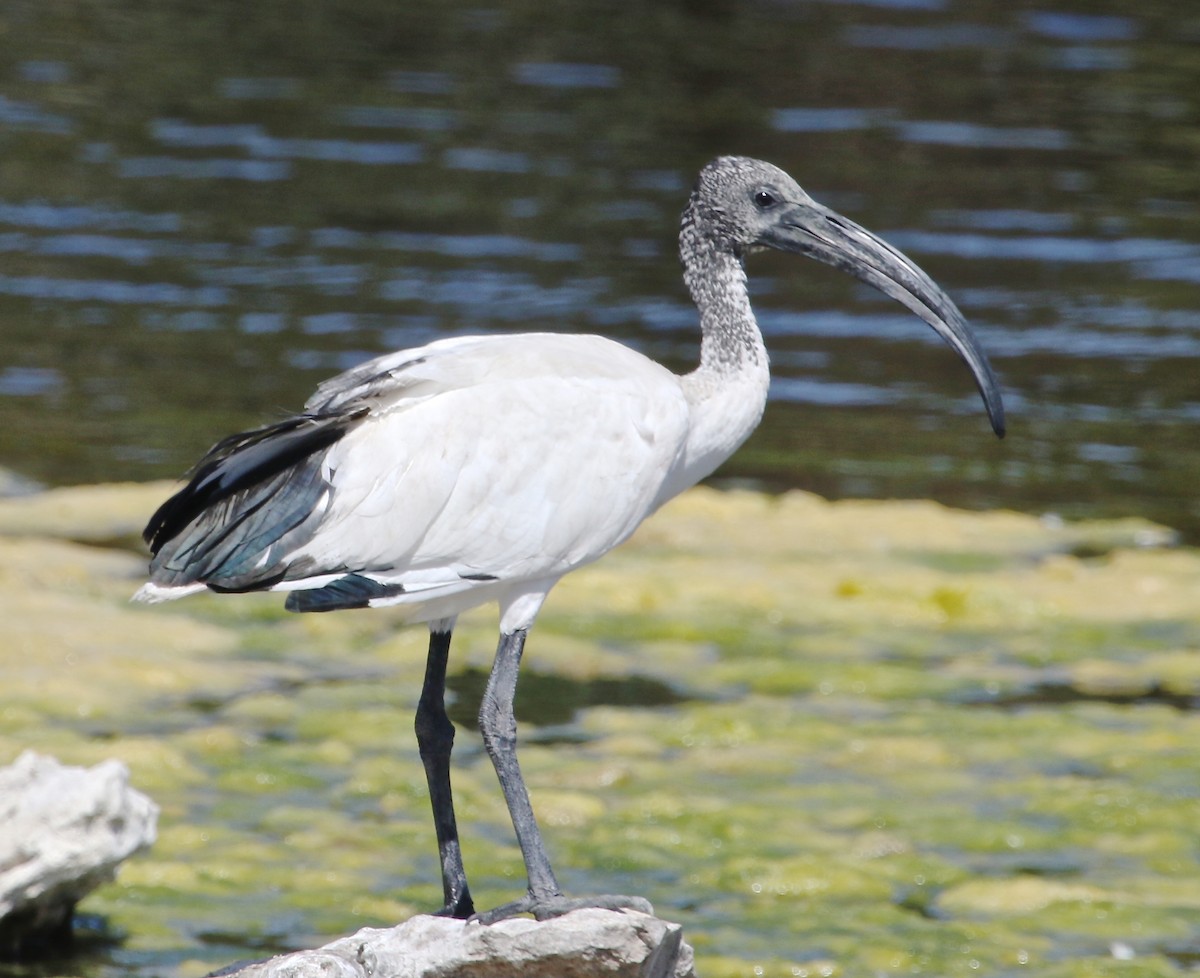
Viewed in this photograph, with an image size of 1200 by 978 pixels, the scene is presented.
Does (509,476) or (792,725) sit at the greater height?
(509,476)

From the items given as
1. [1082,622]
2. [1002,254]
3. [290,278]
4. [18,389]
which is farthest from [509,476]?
[1002,254]

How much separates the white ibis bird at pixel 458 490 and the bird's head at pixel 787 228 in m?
0.53

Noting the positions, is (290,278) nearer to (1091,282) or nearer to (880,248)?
(1091,282)

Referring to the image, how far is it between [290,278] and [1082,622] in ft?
23.5

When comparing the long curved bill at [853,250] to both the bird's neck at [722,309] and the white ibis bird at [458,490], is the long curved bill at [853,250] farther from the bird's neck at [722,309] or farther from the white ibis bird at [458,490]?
the white ibis bird at [458,490]

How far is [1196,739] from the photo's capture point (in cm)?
716

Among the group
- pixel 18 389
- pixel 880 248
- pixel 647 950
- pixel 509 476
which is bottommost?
pixel 18 389

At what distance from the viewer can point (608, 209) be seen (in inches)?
607

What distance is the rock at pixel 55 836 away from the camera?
5.40 meters

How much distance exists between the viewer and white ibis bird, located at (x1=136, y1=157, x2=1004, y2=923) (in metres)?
4.69

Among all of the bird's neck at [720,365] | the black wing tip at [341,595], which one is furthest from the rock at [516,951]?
the bird's neck at [720,365]

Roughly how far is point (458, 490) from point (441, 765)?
0.82m

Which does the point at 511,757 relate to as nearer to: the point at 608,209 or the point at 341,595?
the point at 341,595

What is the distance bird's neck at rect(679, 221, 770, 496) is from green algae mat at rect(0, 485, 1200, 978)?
60.3 inches
